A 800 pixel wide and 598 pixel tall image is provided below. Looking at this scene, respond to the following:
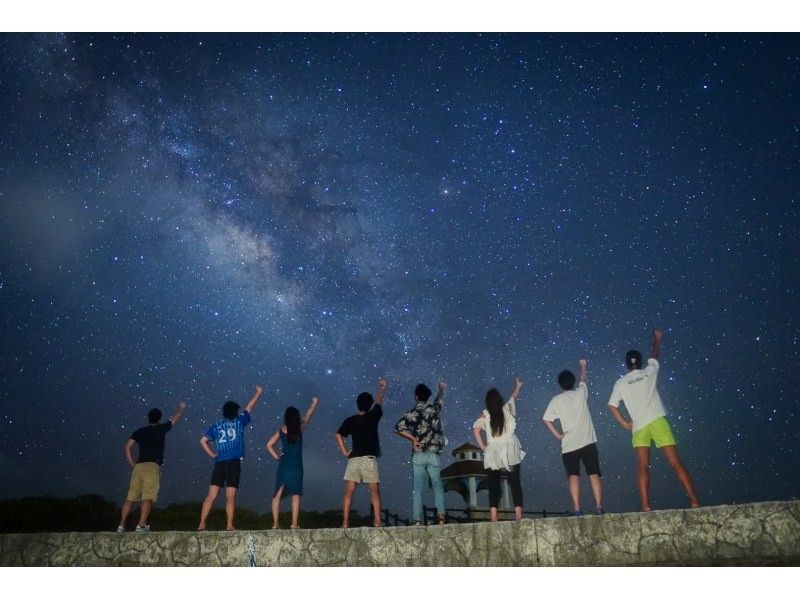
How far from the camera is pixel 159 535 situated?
7.55 meters

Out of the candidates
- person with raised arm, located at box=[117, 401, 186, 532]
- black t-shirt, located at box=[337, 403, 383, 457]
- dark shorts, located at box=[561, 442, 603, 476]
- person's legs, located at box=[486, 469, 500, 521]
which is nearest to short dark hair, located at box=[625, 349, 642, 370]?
dark shorts, located at box=[561, 442, 603, 476]

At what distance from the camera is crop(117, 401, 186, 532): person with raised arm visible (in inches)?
332

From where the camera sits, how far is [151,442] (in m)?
8.61

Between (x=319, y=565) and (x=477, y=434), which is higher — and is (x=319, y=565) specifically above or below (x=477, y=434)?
below

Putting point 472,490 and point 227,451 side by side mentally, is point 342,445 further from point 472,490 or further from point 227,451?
point 472,490

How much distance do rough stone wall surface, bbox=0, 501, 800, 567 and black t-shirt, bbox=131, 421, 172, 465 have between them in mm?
1230

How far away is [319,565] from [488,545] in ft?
6.91

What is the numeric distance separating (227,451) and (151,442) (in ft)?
4.30

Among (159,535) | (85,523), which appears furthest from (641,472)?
(85,523)

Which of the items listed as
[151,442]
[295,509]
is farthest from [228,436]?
[295,509]

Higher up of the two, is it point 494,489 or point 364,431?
point 364,431

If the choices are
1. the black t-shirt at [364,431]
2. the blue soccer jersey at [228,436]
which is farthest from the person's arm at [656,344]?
the blue soccer jersey at [228,436]

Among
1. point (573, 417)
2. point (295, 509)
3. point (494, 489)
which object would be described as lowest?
point (295, 509)
